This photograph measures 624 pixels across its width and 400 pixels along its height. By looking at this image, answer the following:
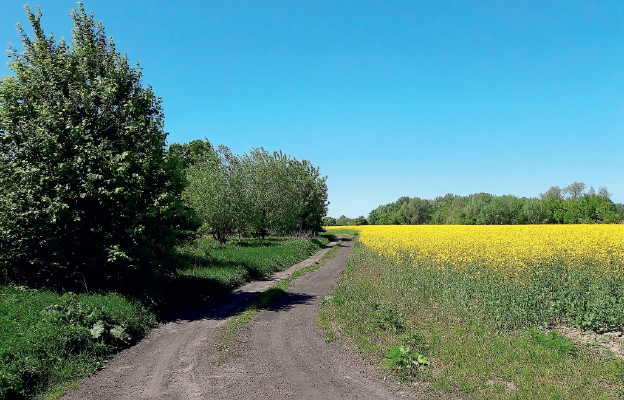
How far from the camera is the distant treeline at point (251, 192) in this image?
33.2 metres

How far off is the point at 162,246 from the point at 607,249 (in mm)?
21771

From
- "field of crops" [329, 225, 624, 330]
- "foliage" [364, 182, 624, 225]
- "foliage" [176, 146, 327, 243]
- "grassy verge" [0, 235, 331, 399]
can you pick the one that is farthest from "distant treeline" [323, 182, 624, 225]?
"grassy verge" [0, 235, 331, 399]

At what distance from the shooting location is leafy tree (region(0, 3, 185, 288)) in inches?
502

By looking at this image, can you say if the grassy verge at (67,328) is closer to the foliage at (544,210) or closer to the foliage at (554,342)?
the foliage at (554,342)

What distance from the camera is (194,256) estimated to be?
81.7ft

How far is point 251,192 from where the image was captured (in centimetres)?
4262

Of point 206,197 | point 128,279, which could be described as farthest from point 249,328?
point 206,197

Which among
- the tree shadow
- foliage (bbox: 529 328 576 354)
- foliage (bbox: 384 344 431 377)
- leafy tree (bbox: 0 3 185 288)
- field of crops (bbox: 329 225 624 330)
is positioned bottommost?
the tree shadow

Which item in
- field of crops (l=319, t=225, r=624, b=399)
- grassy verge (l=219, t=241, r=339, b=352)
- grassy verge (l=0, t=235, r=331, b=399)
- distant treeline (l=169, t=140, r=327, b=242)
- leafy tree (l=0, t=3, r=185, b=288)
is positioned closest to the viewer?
field of crops (l=319, t=225, r=624, b=399)

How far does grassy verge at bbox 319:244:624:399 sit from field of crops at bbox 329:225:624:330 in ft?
2.61

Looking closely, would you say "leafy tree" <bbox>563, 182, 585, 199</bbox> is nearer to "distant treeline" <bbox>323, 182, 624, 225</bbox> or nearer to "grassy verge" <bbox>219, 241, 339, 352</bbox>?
"distant treeline" <bbox>323, 182, 624, 225</bbox>

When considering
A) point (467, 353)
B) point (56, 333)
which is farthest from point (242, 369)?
point (467, 353)

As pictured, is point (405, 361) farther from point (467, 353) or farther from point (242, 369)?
point (242, 369)

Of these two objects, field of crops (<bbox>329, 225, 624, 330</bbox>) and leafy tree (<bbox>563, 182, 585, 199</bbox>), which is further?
leafy tree (<bbox>563, 182, 585, 199</bbox>)
